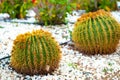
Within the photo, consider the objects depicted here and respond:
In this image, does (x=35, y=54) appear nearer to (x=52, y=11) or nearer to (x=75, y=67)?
(x=75, y=67)

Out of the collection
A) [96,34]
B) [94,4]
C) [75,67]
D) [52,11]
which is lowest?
[94,4]

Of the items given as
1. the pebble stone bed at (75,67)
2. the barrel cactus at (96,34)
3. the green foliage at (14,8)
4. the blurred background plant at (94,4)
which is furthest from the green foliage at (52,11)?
the barrel cactus at (96,34)

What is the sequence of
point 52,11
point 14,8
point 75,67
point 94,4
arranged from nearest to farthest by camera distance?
point 75,67, point 52,11, point 14,8, point 94,4

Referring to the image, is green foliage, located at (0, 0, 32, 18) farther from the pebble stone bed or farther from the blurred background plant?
the pebble stone bed

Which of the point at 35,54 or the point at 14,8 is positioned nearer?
the point at 35,54

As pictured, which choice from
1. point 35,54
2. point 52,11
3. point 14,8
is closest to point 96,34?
point 35,54

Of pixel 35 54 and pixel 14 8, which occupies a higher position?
pixel 35 54

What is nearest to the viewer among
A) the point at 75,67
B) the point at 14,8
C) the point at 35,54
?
the point at 35,54
